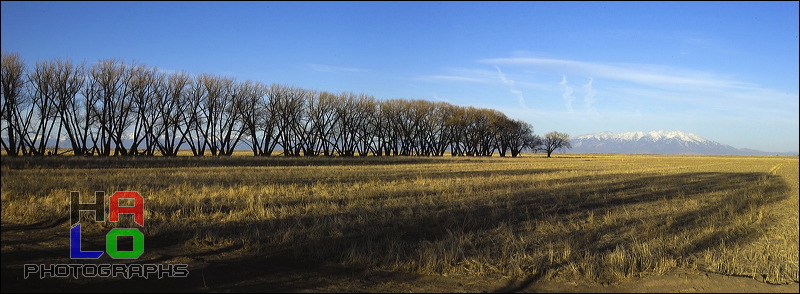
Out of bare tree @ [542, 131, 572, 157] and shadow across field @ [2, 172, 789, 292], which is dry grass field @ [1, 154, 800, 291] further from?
bare tree @ [542, 131, 572, 157]

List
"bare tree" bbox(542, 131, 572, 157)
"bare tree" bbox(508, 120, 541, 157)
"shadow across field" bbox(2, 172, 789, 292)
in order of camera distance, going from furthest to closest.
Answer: "bare tree" bbox(542, 131, 572, 157) < "bare tree" bbox(508, 120, 541, 157) < "shadow across field" bbox(2, 172, 789, 292)

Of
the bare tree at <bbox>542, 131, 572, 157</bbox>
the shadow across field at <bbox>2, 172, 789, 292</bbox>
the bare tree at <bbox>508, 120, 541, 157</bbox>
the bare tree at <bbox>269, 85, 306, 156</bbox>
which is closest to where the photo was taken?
the shadow across field at <bbox>2, 172, 789, 292</bbox>

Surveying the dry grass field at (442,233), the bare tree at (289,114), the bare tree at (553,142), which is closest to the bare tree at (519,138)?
the bare tree at (553,142)

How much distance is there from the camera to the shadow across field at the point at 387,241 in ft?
21.8

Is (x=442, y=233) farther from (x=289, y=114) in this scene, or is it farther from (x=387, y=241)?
Answer: (x=289, y=114)

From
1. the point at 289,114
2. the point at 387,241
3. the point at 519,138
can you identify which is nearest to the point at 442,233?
the point at 387,241

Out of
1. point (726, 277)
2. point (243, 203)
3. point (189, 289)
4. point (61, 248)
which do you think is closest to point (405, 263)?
point (189, 289)

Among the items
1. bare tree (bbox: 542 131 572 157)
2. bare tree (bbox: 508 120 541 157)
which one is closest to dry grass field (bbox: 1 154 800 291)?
bare tree (bbox: 508 120 541 157)

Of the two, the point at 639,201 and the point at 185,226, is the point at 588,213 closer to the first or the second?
the point at 639,201

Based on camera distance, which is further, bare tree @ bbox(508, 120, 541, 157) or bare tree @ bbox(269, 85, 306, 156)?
bare tree @ bbox(508, 120, 541, 157)

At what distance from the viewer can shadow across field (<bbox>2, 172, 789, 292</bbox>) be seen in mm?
6652

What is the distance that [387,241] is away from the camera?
29.2 ft

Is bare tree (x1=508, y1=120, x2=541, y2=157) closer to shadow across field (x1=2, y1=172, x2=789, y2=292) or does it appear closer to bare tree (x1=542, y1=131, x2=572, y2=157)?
bare tree (x1=542, y1=131, x2=572, y2=157)

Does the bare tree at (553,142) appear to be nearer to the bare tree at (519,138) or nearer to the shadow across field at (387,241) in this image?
the bare tree at (519,138)
